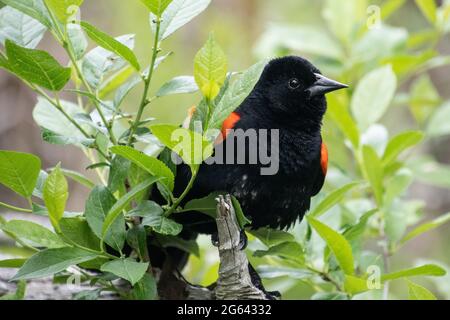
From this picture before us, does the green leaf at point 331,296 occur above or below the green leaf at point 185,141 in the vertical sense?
below

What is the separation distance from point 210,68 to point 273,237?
76 cm

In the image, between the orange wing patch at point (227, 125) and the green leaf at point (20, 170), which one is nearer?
the green leaf at point (20, 170)

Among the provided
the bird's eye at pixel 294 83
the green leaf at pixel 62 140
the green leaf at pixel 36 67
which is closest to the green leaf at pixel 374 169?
the bird's eye at pixel 294 83

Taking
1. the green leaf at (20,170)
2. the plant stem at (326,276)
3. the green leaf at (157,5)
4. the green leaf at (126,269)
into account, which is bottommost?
the green leaf at (126,269)

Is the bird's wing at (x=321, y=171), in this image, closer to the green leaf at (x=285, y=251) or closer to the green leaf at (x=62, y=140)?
the green leaf at (x=285, y=251)

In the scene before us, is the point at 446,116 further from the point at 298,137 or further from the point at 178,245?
the point at 178,245

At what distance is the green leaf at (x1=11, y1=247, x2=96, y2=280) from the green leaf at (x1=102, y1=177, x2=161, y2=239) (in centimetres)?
9

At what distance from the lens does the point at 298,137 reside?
2332 millimetres

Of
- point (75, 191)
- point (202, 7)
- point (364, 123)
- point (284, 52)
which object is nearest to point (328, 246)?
point (364, 123)

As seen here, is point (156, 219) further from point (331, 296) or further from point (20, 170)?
point (331, 296)

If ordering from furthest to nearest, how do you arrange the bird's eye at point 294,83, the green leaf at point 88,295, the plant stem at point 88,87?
the bird's eye at point 294,83 → the green leaf at point 88,295 → the plant stem at point 88,87

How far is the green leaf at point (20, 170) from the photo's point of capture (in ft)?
5.61

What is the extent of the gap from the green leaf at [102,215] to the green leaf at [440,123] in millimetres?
1741

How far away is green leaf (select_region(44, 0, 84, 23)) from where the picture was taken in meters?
1.72
